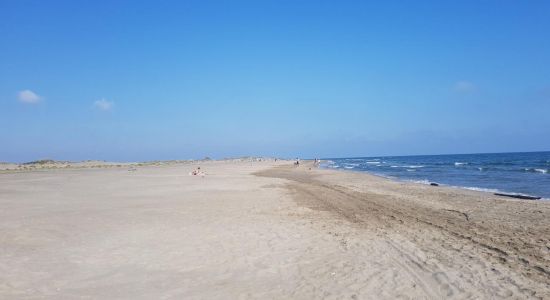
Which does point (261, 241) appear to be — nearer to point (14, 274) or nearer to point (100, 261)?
point (100, 261)

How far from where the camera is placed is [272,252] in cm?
877

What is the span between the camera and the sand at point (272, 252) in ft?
21.4

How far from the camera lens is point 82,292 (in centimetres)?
639

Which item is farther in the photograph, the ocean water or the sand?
the ocean water

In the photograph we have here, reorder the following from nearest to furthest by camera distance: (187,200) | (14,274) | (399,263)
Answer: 1. (14,274)
2. (399,263)
3. (187,200)

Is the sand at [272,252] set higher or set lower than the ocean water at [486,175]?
higher

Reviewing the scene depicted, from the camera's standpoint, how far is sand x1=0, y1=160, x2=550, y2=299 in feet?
21.4

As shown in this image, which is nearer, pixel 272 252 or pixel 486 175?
pixel 272 252

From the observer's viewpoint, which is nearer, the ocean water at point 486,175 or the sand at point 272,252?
the sand at point 272,252

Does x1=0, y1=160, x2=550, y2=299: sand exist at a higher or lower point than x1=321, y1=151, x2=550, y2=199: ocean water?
higher

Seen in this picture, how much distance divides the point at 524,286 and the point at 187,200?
13.4 m

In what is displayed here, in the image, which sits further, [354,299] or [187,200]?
[187,200]

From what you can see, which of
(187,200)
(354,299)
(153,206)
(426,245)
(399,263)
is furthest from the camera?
(187,200)

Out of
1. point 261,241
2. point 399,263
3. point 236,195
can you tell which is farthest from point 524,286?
point 236,195
